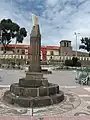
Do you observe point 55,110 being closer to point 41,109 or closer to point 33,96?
point 41,109

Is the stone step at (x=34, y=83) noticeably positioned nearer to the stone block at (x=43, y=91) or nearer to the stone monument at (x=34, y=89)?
the stone monument at (x=34, y=89)

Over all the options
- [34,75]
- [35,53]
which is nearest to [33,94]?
[34,75]

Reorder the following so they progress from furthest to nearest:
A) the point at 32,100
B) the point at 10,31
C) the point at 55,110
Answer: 1. the point at 10,31
2. the point at 32,100
3. the point at 55,110

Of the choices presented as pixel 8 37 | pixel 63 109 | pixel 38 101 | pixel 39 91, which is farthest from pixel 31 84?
pixel 8 37

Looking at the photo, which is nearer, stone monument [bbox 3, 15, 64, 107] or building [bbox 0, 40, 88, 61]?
stone monument [bbox 3, 15, 64, 107]

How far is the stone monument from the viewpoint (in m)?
7.86

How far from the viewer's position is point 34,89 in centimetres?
835

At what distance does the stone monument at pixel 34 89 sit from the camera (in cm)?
786

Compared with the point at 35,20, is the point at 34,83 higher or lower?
lower

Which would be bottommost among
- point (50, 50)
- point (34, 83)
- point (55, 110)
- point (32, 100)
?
point (55, 110)

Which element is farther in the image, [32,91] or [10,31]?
[10,31]

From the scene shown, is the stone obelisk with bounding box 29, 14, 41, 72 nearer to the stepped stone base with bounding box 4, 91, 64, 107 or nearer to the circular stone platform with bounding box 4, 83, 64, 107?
the circular stone platform with bounding box 4, 83, 64, 107

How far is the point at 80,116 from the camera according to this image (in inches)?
260

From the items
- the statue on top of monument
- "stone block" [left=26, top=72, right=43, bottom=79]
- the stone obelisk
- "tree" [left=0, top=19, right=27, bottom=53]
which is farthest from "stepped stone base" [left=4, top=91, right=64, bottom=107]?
"tree" [left=0, top=19, right=27, bottom=53]
